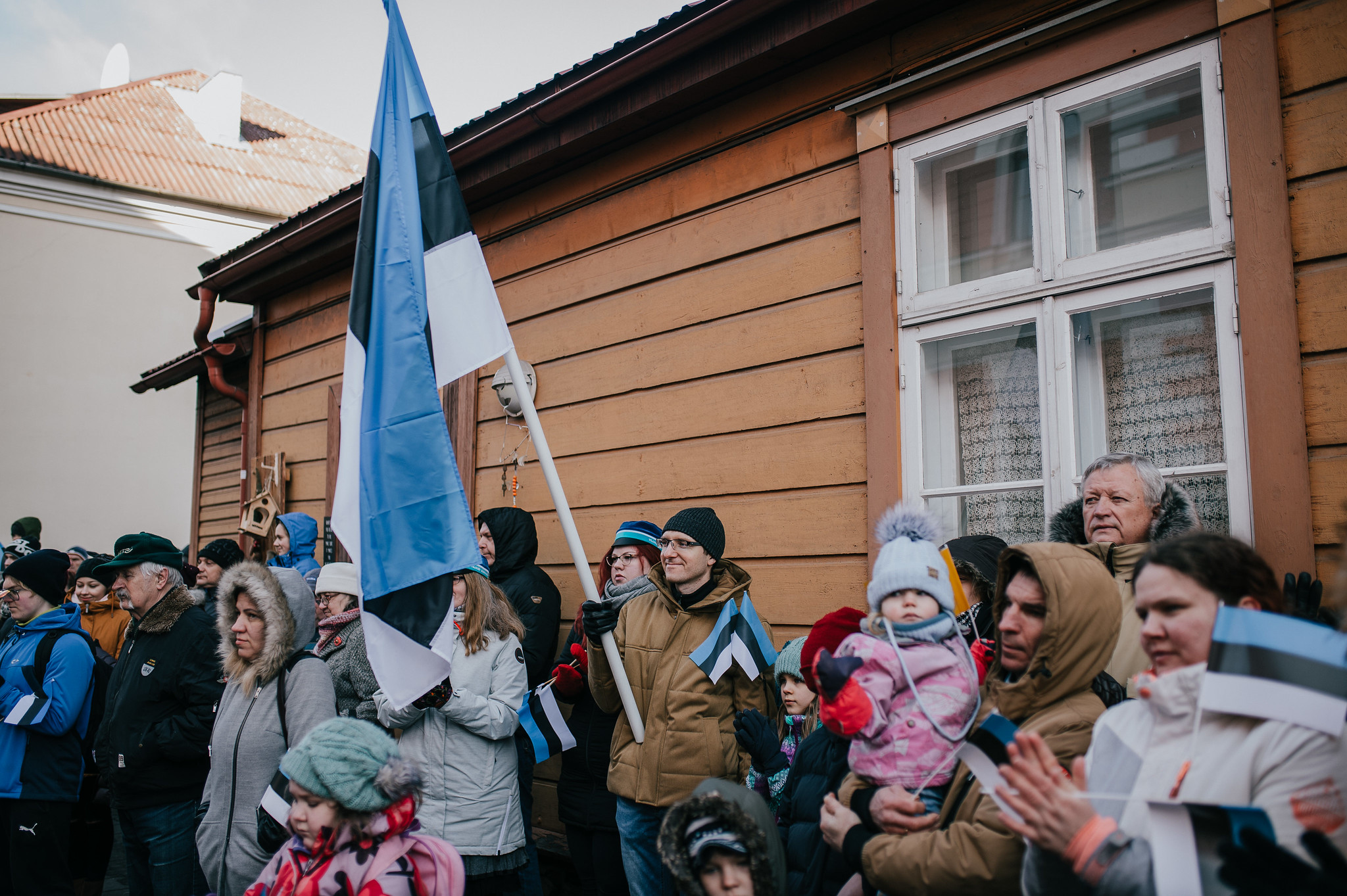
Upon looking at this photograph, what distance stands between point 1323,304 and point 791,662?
1.94 m

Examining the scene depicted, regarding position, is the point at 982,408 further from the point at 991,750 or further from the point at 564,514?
the point at 991,750

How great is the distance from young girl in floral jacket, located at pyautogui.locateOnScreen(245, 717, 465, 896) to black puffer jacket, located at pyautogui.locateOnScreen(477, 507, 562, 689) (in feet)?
5.73

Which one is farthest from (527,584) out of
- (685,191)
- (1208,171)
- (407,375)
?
(1208,171)

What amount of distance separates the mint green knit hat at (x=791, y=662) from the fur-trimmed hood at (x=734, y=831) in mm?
657

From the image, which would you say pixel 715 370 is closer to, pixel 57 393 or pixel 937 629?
pixel 937 629

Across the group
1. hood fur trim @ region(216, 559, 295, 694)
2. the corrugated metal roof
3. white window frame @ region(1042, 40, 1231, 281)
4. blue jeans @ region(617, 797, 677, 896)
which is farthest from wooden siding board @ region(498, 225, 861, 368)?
the corrugated metal roof

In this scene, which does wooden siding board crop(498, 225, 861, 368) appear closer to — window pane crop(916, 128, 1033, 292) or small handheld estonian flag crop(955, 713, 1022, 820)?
window pane crop(916, 128, 1033, 292)

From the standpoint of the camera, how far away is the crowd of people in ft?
5.16

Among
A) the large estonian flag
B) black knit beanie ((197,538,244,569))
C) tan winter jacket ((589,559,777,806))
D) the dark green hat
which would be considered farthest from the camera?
black knit beanie ((197,538,244,569))

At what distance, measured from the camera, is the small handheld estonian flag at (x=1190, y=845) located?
53.7 inches

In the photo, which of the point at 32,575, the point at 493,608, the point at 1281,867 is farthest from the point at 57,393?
→ the point at 1281,867

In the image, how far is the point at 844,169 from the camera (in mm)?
3828

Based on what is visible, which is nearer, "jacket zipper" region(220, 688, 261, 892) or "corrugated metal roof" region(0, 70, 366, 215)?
"jacket zipper" region(220, 688, 261, 892)

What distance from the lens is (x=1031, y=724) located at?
1932 mm
